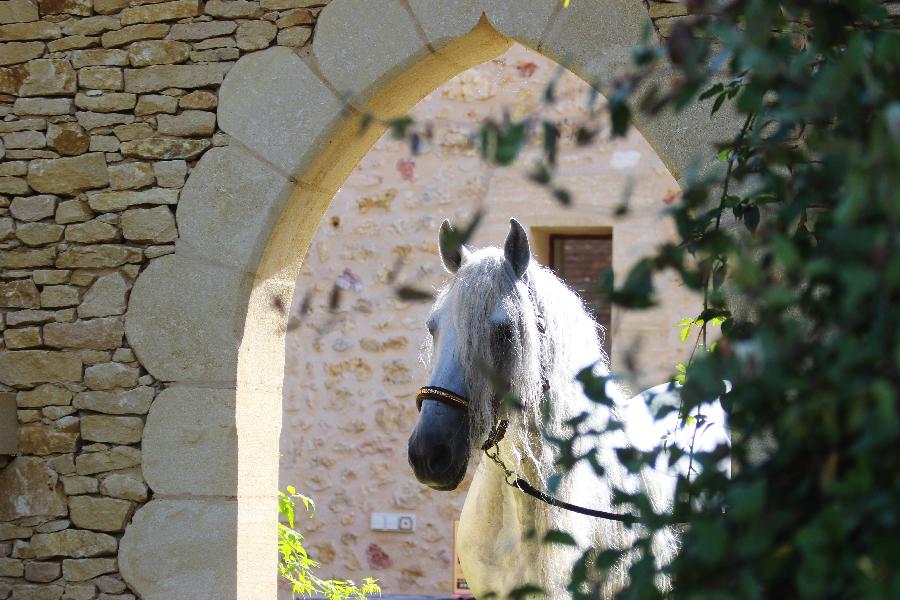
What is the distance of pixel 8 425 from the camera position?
139 inches

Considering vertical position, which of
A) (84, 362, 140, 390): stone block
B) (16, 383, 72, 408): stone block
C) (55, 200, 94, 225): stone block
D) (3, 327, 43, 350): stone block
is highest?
(55, 200, 94, 225): stone block

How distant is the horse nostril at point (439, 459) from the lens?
2562 mm

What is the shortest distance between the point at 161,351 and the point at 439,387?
116cm

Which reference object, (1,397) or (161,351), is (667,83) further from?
(1,397)

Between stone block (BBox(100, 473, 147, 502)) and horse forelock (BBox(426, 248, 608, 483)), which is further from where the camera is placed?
stone block (BBox(100, 473, 147, 502))

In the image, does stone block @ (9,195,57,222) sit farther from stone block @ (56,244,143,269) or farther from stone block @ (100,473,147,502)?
stone block @ (100,473,147,502)

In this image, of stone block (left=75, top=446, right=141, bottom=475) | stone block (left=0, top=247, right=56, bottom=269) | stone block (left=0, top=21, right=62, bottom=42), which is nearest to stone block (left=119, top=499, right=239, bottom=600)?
stone block (left=75, top=446, right=141, bottom=475)

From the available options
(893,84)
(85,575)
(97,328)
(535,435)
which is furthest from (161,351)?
(893,84)

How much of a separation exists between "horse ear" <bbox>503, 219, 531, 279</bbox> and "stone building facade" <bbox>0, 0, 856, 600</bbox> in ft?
2.54

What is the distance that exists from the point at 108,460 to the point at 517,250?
1.46 m

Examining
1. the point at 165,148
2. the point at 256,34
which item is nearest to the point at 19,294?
the point at 165,148

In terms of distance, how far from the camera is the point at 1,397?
139 inches

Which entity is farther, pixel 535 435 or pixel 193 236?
pixel 193 236

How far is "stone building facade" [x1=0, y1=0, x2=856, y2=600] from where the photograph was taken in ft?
11.2
